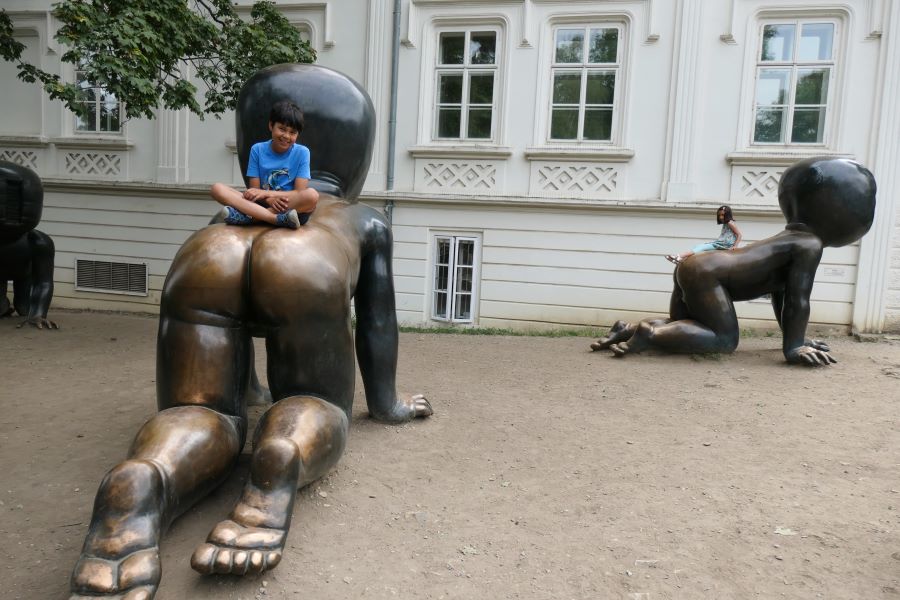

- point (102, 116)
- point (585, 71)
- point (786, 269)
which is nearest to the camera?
point (786, 269)

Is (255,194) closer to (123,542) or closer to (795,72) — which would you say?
(123,542)

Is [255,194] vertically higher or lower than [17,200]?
higher

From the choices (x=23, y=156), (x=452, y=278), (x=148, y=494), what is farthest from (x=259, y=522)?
(x=23, y=156)

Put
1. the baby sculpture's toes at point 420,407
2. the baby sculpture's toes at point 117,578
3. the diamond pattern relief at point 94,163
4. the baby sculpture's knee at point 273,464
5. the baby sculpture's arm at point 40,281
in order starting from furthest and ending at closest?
1. the diamond pattern relief at point 94,163
2. the baby sculpture's arm at point 40,281
3. the baby sculpture's toes at point 420,407
4. the baby sculpture's knee at point 273,464
5. the baby sculpture's toes at point 117,578

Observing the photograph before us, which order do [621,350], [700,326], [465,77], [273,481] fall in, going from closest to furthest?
[273,481] → [700,326] → [621,350] → [465,77]

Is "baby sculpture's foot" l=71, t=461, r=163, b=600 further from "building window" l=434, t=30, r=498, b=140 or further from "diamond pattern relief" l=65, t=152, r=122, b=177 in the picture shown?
"diamond pattern relief" l=65, t=152, r=122, b=177

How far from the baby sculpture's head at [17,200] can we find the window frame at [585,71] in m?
6.53

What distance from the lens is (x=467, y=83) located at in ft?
32.9

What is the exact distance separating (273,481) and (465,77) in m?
8.95

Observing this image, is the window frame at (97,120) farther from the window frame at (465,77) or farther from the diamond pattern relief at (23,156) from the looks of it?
the window frame at (465,77)

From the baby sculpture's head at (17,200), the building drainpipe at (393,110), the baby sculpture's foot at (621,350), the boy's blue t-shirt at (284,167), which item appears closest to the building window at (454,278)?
the building drainpipe at (393,110)

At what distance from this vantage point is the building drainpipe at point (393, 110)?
10.0m

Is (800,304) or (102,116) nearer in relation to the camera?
(800,304)

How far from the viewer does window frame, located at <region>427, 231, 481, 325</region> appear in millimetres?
10032
